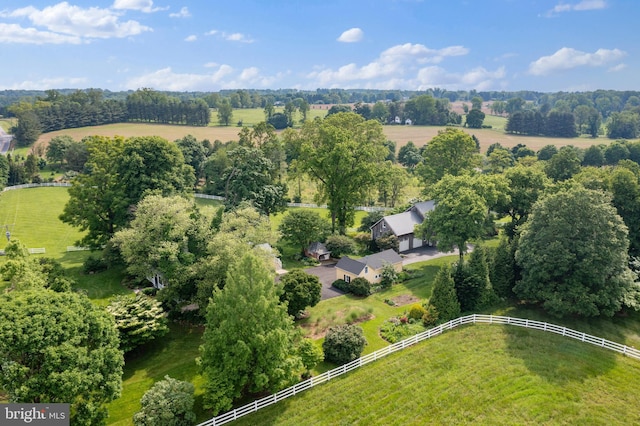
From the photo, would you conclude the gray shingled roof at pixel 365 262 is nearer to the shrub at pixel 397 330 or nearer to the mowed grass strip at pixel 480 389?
the shrub at pixel 397 330

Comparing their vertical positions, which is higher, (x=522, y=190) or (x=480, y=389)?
(x=522, y=190)

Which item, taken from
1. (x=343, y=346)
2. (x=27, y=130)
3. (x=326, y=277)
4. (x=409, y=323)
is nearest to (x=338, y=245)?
(x=326, y=277)

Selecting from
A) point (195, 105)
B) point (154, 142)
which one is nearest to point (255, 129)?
point (154, 142)

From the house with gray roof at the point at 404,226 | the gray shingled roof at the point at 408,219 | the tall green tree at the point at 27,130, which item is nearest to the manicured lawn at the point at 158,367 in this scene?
the house with gray roof at the point at 404,226

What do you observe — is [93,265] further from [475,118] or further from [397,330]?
[475,118]

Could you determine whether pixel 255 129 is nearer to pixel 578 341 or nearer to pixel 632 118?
pixel 578 341

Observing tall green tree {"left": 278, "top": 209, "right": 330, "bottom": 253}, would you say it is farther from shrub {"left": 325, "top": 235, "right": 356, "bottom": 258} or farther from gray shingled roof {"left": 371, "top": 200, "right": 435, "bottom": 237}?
gray shingled roof {"left": 371, "top": 200, "right": 435, "bottom": 237}
